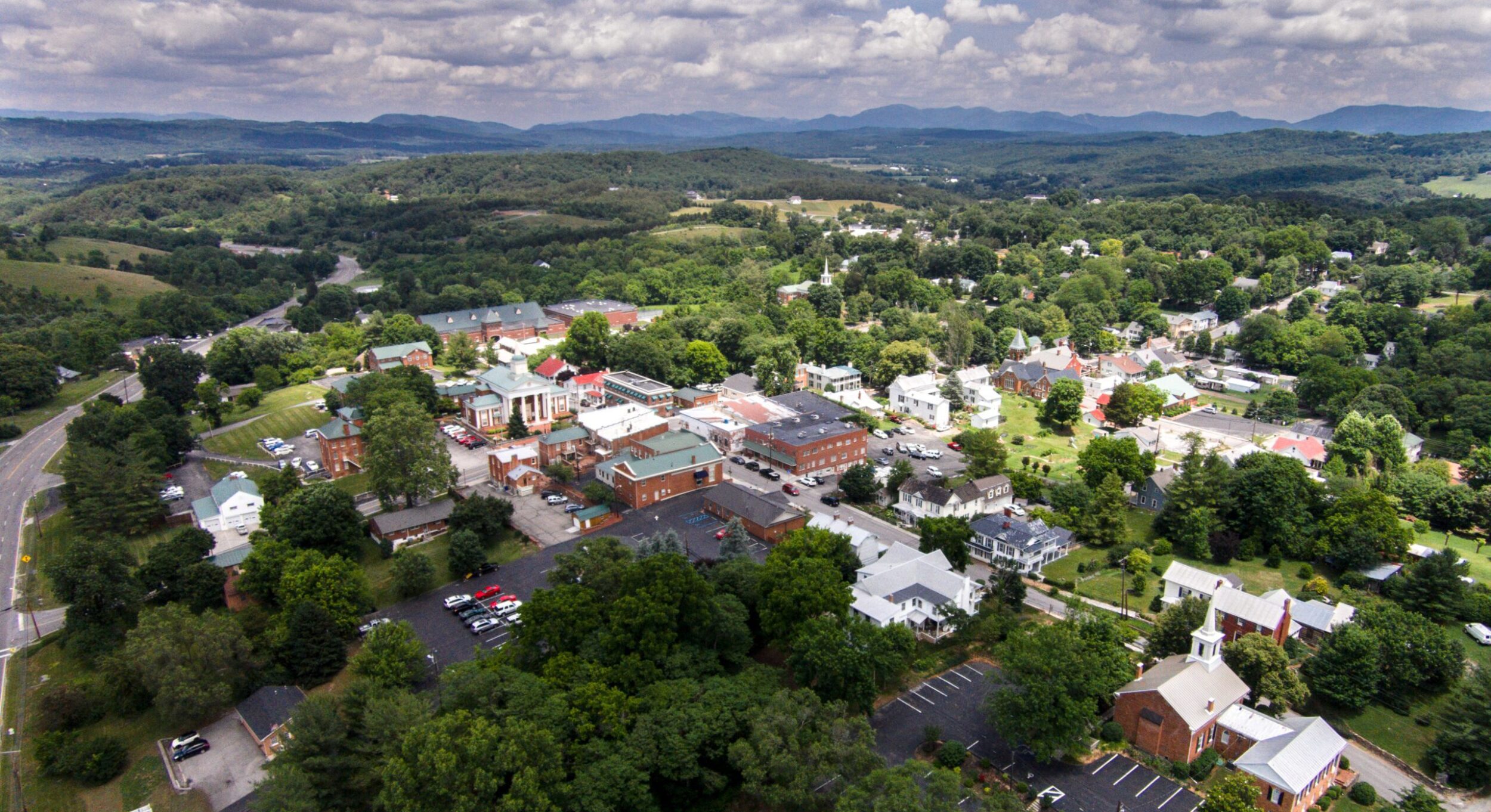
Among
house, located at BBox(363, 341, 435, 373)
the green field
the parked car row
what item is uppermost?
the green field

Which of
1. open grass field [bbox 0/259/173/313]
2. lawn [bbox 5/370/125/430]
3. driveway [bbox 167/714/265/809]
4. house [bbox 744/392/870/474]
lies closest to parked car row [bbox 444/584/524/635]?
driveway [bbox 167/714/265/809]

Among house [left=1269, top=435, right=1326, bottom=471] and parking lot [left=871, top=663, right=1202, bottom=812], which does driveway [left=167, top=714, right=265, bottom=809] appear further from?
house [left=1269, top=435, right=1326, bottom=471]

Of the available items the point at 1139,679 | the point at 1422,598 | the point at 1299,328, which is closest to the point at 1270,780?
the point at 1139,679

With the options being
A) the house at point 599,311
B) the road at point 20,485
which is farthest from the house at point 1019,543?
the house at point 599,311

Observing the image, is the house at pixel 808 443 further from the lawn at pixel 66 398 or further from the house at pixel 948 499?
the lawn at pixel 66 398

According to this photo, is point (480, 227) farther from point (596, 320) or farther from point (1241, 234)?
point (1241, 234)

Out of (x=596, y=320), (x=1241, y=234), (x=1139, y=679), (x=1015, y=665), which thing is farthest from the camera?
(x=1241, y=234)
